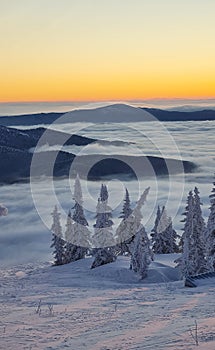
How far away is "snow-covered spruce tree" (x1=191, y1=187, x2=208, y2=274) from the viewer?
40.7 metres

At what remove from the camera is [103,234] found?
167 ft

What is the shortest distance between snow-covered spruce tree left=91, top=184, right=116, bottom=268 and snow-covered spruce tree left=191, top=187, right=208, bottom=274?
36.5 feet

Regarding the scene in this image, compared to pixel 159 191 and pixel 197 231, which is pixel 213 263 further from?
pixel 159 191

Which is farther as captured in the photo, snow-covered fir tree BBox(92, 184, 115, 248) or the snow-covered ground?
snow-covered fir tree BBox(92, 184, 115, 248)

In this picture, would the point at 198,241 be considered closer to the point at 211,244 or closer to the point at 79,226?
the point at 211,244

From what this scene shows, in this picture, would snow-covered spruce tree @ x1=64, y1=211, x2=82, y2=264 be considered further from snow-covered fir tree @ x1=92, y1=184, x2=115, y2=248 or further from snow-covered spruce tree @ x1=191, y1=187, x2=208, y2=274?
snow-covered spruce tree @ x1=191, y1=187, x2=208, y2=274

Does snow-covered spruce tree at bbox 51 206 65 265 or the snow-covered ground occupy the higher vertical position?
the snow-covered ground

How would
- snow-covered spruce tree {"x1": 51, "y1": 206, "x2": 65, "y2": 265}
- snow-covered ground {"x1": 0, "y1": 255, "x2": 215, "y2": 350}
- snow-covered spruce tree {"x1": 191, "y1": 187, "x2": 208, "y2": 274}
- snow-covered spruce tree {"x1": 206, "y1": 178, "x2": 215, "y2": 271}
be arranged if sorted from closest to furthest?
snow-covered ground {"x1": 0, "y1": 255, "x2": 215, "y2": 350}, snow-covered spruce tree {"x1": 206, "y1": 178, "x2": 215, "y2": 271}, snow-covered spruce tree {"x1": 191, "y1": 187, "x2": 208, "y2": 274}, snow-covered spruce tree {"x1": 51, "y1": 206, "x2": 65, "y2": 265}

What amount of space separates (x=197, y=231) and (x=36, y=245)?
65.4 meters

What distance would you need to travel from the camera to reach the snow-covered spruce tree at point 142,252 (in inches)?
1663

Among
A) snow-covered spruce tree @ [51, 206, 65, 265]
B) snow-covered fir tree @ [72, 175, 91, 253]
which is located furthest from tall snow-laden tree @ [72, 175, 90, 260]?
snow-covered spruce tree @ [51, 206, 65, 265]

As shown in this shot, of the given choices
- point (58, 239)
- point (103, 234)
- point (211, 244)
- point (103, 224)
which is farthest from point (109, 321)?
point (58, 239)

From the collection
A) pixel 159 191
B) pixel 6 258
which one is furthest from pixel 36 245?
pixel 159 191

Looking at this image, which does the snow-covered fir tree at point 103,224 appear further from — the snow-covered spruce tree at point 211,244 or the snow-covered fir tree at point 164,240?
the snow-covered spruce tree at point 211,244
